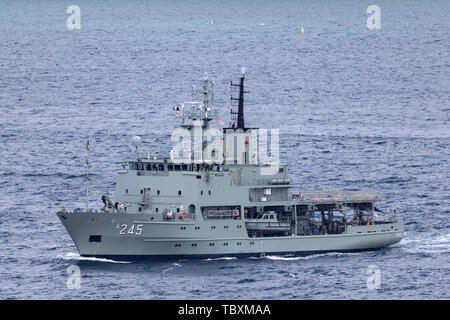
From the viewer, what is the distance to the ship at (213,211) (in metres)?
83.0

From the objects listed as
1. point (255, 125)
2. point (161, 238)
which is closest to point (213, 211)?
point (161, 238)

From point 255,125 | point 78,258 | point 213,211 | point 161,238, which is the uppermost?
point 255,125

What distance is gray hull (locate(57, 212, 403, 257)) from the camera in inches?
3253

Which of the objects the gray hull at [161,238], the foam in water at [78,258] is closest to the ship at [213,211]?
the gray hull at [161,238]

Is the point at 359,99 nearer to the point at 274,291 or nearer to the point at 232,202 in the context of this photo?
the point at 232,202

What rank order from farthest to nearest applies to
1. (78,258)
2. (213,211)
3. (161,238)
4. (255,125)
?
(255,125), (213,211), (78,258), (161,238)

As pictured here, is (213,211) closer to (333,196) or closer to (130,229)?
(130,229)

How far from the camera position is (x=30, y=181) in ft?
357

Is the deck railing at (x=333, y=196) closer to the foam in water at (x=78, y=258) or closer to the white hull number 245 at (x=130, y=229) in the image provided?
the white hull number 245 at (x=130, y=229)

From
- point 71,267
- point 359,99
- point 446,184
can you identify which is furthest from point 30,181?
point 359,99

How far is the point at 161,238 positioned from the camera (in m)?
83.2

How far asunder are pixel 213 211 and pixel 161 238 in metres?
4.40

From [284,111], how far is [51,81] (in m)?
45.0

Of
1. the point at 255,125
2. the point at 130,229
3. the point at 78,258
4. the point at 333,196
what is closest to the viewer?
the point at 130,229
